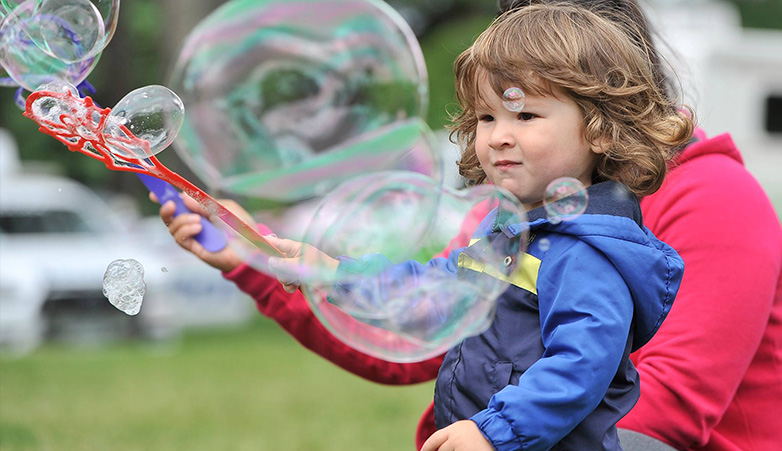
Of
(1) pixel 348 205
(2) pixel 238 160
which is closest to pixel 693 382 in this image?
(1) pixel 348 205

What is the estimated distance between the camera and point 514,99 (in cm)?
165

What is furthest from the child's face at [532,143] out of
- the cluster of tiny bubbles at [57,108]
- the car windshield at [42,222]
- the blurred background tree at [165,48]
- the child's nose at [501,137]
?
the car windshield at [42,222]

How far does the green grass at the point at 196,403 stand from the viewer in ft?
15.2

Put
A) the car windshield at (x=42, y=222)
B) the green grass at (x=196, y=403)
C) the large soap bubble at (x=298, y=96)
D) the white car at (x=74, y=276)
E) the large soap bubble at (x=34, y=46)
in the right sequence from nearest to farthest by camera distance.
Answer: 1. the large soap bubble at (x=34, y=46)
2. the large soap bubble at (x=298, y=96)
3. the green grass at (x=196, y=403)
4. the white car at (x=74, y=276)
5. the car windshield at (x=42, y=222)

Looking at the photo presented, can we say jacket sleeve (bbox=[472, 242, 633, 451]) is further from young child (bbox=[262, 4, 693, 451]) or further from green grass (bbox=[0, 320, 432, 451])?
green grass (bbox=[0, 320, 432, 451])

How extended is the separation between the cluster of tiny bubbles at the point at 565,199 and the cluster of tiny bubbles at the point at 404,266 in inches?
2.1

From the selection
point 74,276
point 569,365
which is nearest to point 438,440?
point 569,365

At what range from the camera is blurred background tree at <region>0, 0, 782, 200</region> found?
9.57 meters

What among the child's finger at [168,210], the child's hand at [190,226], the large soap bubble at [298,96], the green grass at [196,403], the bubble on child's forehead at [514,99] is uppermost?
the bubble on child's forehead at [514,99]

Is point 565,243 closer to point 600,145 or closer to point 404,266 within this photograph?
point 600,145

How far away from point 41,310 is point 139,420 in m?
4.93

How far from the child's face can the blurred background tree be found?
5.62 meters

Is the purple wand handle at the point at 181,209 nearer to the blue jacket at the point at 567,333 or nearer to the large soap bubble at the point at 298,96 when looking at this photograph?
the large soap bubble at the point at 298,96

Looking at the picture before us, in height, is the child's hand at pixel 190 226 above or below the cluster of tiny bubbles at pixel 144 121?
below
